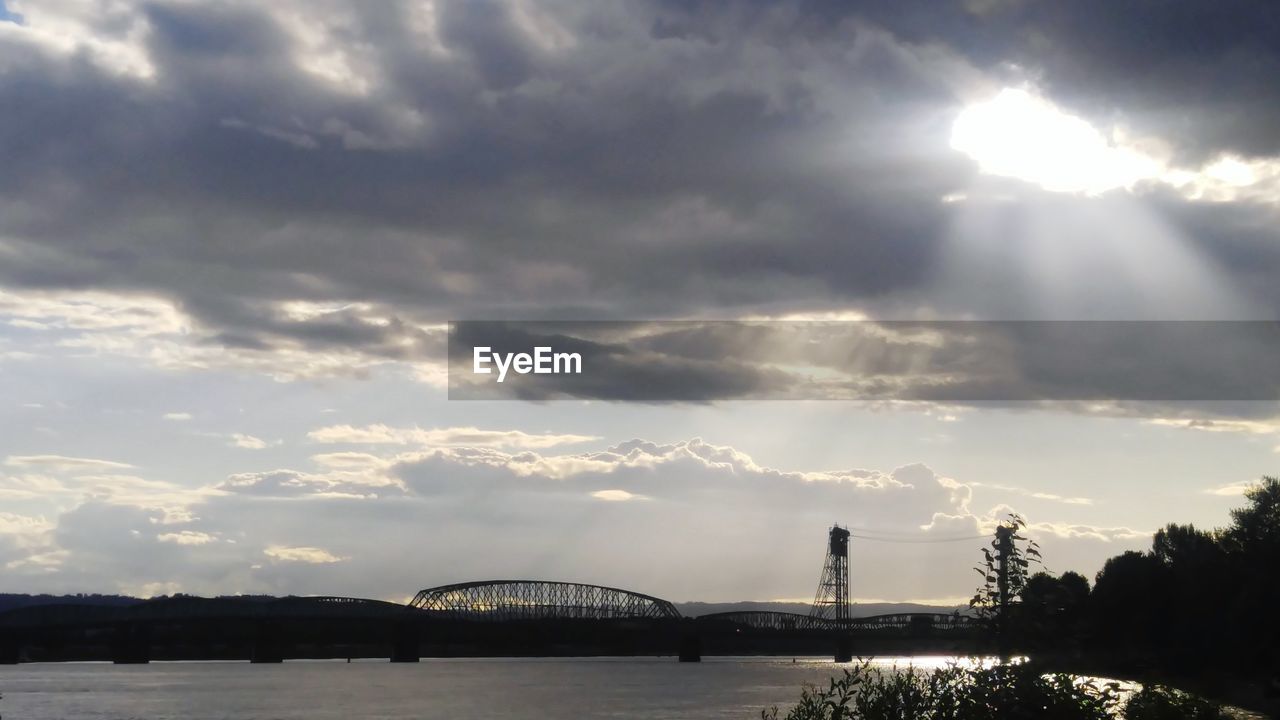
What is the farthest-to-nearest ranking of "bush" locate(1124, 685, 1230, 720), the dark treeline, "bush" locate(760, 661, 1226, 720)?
1. the dark treeline
2. "bush" locate(1124, 685, 1230, 720)
3. "bush" locate(760, 661, 1226, 720)

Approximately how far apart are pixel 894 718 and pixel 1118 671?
10848 centimetres

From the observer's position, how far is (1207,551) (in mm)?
159750

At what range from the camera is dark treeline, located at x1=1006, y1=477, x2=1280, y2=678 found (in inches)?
4628

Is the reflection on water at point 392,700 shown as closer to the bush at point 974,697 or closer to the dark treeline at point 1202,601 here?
the dark treeline at point 1202,601

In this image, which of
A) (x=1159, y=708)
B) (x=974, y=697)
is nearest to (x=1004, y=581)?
(x=974, y=697)

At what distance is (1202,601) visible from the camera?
142m

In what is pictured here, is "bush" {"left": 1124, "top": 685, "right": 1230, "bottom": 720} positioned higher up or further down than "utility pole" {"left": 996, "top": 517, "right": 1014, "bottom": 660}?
further down

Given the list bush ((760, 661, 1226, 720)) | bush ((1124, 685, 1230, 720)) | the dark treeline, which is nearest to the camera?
bush ((760, 661, 1226, 720))

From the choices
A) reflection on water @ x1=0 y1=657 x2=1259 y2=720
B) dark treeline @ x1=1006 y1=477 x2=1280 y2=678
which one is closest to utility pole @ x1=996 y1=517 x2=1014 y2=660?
dark treeline @ x1=1006 y1=477 x2=1280 y2=678

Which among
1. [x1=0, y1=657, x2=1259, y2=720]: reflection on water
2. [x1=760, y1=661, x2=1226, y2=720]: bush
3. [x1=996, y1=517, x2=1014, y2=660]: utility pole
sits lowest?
[x1=0, y1=657, x2=1259, y2=720]: reflection on water

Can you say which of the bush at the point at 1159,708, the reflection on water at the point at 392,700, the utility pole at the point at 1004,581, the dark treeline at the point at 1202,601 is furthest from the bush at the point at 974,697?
the reflection on water at the point at 392,700

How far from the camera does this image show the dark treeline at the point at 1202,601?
11756cm

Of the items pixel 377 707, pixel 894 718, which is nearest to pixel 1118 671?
pixel 377 707

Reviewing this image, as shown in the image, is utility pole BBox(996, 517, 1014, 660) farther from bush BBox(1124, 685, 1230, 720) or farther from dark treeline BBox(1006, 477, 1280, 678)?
dark treeline BBox(1006, 477, 1280, 678)
